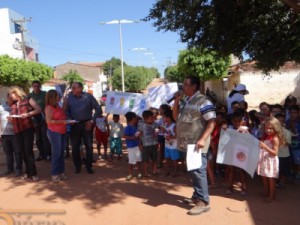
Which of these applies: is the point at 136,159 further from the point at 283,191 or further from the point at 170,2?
the point at 170,2

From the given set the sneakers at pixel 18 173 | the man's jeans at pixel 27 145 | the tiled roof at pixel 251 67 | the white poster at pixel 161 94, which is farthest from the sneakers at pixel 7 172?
the tiled roof at pixel 251 67

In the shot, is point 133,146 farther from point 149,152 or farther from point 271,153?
point 271,153

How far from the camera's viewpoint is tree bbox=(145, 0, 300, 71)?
7.45 meters

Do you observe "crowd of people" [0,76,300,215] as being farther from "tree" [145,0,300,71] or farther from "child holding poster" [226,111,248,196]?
"tree" [145,0,300,71]

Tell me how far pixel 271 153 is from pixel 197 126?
1.24 m

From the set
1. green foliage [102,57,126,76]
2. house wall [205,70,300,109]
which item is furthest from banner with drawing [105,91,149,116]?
green foliage [102,57,126,76]

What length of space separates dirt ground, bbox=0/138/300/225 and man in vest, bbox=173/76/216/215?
0.89ft

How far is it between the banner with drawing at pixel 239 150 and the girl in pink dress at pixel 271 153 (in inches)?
5.0

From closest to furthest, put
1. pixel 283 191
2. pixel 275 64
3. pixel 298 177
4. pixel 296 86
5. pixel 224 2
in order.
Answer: pixel 283 191 < pixel 298 177 < pixel 224 2 < pixel 275 64 < pixel 296 86

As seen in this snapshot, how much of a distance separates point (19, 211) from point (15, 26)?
151 ft

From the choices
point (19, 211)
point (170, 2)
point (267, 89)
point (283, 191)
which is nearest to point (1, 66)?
point (267, 89)

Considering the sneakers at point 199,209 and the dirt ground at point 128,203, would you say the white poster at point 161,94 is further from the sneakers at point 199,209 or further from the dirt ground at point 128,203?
the sneakers at point 199,209

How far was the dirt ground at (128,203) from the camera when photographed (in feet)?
14.3

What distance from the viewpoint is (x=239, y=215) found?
14.3 ft
